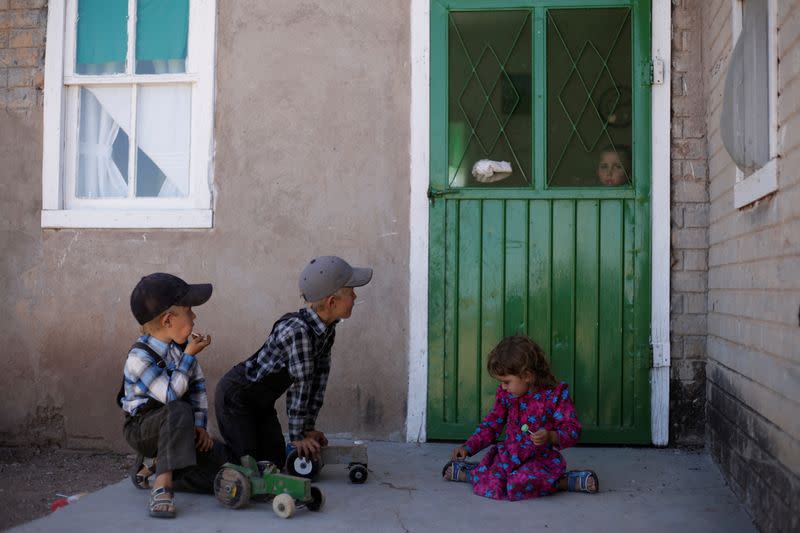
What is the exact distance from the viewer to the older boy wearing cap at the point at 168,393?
3.69 metres

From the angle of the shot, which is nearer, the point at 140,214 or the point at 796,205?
the point at 796,205

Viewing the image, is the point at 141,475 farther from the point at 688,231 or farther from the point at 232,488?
the point at 688,231

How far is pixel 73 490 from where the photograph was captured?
4.86 m

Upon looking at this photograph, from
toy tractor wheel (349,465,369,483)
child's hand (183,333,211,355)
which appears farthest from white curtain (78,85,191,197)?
toy tractor wheel (349,465,369,483)

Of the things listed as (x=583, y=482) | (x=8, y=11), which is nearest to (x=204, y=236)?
(x=8, y=11)

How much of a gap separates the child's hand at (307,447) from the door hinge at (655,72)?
114 inches

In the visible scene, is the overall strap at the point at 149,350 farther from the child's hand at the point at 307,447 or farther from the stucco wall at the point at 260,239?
the stucco wall at the point at 260,239

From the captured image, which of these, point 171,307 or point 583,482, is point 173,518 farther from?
point 583,482

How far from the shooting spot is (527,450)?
13.5ft

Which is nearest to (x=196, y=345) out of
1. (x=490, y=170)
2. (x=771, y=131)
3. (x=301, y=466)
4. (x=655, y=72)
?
(x=301, y=466)

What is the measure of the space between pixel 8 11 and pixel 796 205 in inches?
199

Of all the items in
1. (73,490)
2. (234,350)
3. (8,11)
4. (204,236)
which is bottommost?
(73,490)

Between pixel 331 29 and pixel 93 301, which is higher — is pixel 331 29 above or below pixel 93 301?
above

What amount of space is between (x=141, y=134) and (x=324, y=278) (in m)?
2.23
